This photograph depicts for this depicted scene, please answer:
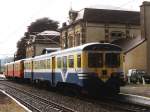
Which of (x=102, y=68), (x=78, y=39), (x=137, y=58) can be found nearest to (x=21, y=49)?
(x=78, y=39)

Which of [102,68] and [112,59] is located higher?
[112,59]

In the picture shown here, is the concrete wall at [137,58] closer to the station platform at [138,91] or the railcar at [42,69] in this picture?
the railcar at [42,69]

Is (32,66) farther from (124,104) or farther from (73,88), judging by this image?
(124,104)

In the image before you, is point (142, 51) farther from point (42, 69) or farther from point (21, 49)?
point (21, 49)

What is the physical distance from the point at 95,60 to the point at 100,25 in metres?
34.9

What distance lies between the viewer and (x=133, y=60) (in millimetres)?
46562

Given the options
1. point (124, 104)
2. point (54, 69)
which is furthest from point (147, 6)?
point (124, 104)

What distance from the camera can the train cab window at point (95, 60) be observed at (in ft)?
73.7

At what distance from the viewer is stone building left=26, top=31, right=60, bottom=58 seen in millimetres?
86812

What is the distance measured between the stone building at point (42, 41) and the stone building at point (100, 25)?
83.3 ft

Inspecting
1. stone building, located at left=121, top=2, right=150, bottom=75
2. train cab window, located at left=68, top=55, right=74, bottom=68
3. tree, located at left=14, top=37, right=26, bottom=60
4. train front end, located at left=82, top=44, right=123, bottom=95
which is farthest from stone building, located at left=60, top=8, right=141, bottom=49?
tree, located at left=14, top=37, right=26, bottom=60

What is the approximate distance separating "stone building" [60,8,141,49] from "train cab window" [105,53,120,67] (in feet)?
104

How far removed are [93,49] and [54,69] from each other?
6.65 metres

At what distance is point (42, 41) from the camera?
89.4 meters
